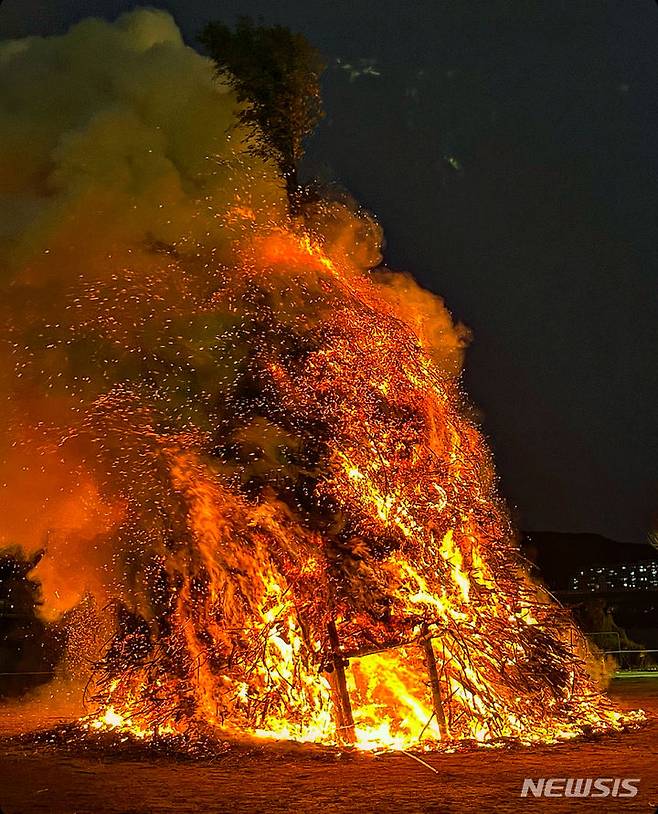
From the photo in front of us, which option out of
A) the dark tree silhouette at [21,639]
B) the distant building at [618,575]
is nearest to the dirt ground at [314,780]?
the dark tree silhouette at [21,639]

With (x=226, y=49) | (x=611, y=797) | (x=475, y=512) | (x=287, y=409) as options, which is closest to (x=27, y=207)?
(x=226, y=49)

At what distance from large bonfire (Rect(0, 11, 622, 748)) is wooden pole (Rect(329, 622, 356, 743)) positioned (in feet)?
0.09

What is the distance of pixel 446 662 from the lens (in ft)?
38.4

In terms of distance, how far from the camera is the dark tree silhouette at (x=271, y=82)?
13.8 m

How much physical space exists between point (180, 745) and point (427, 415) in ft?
16.8

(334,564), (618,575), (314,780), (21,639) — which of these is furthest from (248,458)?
(618,575)

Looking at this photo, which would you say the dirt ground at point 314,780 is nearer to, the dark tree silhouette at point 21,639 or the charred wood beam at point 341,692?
the charred wood beam at point 341,692

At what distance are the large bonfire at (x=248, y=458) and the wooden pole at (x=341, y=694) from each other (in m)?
0.03

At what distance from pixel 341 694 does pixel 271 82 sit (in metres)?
8.23

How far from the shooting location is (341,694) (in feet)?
37.6

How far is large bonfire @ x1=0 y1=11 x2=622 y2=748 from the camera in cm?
1186

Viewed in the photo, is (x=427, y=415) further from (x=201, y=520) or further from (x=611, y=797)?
(x=611, y=797)

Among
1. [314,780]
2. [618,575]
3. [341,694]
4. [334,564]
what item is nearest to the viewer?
[314,780]

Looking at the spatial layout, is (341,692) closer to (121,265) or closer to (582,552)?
(121,265)
